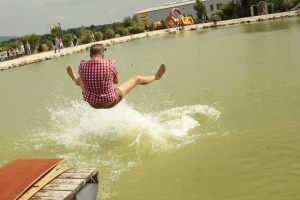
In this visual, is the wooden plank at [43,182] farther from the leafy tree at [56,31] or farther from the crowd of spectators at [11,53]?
the leafy tree at [56,31]

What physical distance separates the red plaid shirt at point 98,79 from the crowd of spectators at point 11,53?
33.6 meters

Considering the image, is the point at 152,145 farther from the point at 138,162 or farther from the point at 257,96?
the point at 257,96

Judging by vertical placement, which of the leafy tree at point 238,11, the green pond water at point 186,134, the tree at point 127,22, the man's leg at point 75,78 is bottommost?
the green pond water at point 186,134

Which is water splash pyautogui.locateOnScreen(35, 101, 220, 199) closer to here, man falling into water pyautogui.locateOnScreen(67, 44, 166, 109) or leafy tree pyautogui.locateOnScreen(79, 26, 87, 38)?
man falling into water pyautogui.locateOnScreen(67, 44, 166, 109)

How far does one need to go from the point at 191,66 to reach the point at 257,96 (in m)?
6.44

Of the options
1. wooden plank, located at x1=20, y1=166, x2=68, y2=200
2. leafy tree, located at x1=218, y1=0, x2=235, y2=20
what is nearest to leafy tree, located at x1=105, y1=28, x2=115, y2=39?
leafy tree, located at x1=218, y1=0, x2=235, y2=20

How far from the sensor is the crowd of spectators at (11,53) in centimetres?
3716

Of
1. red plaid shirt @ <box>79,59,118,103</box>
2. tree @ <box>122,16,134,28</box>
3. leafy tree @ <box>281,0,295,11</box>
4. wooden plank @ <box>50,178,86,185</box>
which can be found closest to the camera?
wooden plank @ <box>50,178,86,185</box>

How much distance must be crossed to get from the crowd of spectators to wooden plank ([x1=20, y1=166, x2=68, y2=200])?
34832mm

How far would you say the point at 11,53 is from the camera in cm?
3834

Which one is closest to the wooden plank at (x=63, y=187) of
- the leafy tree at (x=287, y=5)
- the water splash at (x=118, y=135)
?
the water splash at (x=118, y=135)

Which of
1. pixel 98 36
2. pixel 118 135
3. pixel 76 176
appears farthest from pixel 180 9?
pixel 76 176

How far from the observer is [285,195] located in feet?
15.2

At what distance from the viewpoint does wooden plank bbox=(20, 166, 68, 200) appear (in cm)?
419
